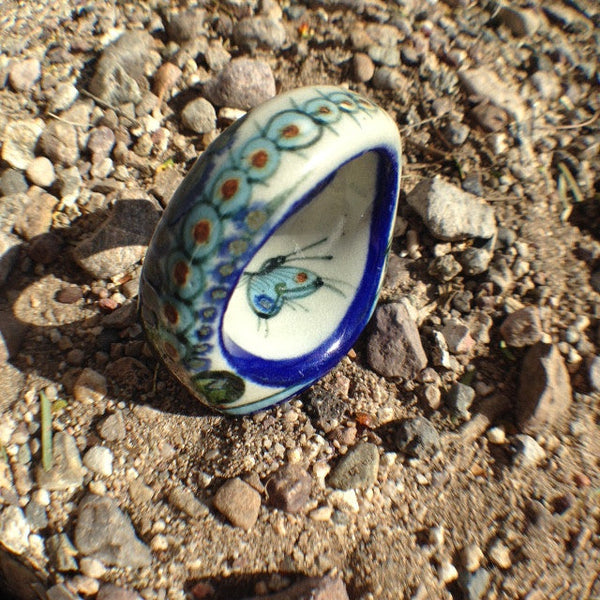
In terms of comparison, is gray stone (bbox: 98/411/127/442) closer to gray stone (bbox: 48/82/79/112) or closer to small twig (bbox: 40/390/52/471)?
small twig (bbox: 40/390/52/471)

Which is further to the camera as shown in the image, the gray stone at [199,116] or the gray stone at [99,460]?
the gray stone at [199,116]

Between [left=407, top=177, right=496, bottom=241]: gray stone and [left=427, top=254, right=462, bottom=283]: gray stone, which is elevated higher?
[left=407, top=177, right=496, bottom=241]: gray stone

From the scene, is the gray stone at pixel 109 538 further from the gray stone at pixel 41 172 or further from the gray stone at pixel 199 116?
the gray stone at pixel 199 116

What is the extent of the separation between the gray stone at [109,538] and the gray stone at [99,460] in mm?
69

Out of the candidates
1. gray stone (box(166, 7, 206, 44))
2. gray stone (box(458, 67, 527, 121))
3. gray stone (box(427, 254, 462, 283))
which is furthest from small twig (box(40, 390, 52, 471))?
gray stone (box(458, 67, 527, 121))

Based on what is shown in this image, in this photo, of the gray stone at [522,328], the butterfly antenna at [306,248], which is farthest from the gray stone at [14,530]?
the gray stone at [522,328]

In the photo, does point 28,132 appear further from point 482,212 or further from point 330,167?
point 482,212

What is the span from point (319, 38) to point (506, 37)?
1.73 feet

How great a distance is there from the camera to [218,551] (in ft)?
3.49

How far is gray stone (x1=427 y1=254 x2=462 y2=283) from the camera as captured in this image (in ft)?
4.53

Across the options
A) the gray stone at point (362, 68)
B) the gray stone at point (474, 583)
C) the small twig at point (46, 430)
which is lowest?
the small twig at point (46, 430)

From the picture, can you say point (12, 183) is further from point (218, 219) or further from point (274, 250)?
point (218, 219)

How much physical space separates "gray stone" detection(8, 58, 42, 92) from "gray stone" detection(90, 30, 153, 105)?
0.14 meters

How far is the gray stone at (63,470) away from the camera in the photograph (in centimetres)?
112
